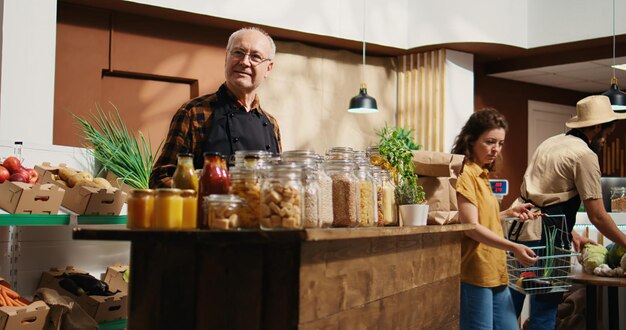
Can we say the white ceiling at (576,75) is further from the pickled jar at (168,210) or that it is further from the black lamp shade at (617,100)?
the pickled jar at (168,210)

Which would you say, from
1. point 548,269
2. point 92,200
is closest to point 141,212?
point 92,200

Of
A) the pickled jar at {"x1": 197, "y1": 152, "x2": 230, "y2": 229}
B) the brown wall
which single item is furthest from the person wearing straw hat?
the brown wall

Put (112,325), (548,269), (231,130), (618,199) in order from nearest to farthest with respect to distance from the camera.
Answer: (231,130) < (112,325) < (548,269) < (618,199)

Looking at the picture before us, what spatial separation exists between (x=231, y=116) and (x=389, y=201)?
2.40ft

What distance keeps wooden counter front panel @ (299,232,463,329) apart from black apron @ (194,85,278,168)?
2.48 ft

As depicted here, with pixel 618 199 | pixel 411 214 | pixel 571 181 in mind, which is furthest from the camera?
pixel 618 199

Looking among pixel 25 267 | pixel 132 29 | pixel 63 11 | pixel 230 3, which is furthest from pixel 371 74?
pixel 25 267

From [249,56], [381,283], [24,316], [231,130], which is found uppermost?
[249,56]

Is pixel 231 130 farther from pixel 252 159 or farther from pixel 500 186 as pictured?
pixel 500 186

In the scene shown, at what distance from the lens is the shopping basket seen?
138 inches

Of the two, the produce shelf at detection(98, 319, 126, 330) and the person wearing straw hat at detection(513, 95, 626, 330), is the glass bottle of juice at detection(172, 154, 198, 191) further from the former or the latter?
the person wearing straw hat at detection(513, 95, 626, 330)

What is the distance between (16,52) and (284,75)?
3116 mm

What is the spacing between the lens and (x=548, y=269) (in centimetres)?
362

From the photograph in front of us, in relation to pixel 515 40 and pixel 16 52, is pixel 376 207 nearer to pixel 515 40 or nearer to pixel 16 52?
pixel 16 52
